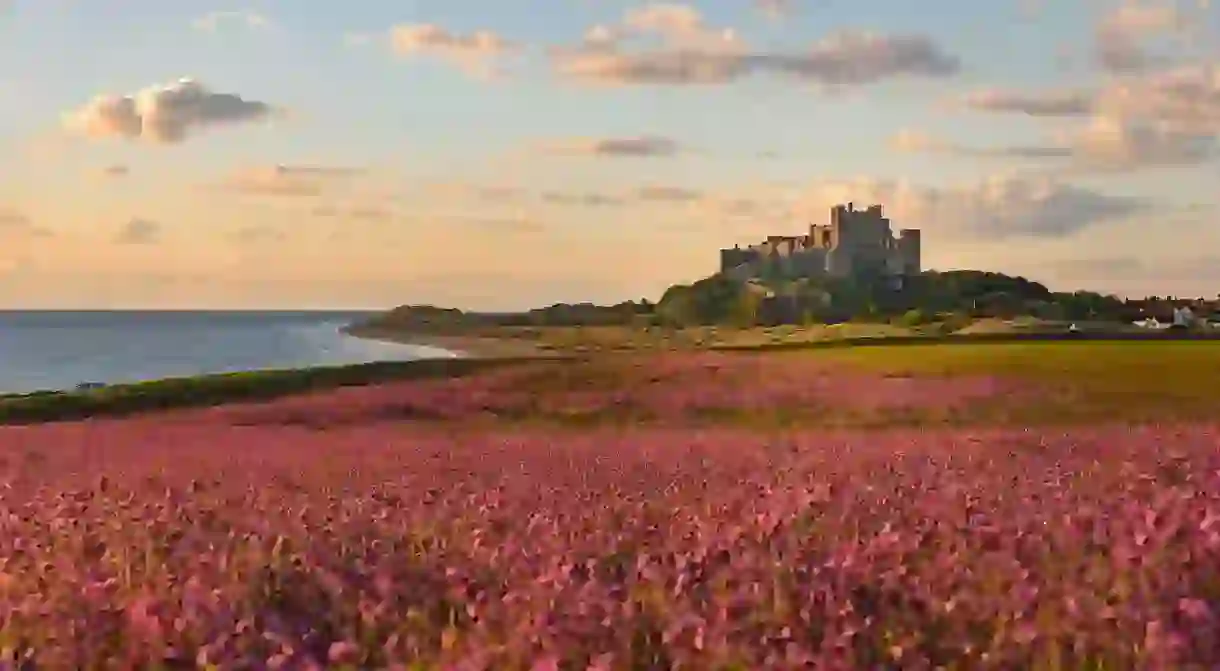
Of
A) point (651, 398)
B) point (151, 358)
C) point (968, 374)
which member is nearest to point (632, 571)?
point (651, 398)

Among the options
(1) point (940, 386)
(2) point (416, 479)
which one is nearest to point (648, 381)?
(1) point (940, 386)

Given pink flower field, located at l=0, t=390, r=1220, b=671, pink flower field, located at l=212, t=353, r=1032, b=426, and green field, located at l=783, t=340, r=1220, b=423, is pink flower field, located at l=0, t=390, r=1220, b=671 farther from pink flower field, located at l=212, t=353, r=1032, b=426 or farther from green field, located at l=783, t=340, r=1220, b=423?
pink flower field, located at l=212, t=353, r=1032, b=426

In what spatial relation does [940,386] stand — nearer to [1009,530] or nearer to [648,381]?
[648,381]

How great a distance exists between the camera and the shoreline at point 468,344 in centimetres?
11145

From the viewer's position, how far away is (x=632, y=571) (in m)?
5.40

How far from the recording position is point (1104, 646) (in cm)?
435

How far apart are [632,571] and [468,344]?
13187 centimetres

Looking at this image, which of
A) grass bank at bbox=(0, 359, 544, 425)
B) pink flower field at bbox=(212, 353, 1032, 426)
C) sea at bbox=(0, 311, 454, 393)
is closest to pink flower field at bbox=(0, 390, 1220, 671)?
pink flower field at bbox=(212, 353, 1032, 426)

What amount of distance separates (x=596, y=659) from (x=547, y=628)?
0.36 metres

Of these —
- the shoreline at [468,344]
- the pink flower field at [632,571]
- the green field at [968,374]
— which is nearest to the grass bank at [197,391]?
the green field at [968,374]

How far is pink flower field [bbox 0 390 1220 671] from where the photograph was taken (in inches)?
171

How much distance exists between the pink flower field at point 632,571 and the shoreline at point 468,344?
84.0 metres

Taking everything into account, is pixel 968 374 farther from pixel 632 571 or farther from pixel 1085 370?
pixel 632 571

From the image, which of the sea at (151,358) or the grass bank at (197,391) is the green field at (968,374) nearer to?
the grass bank at (197,391)
